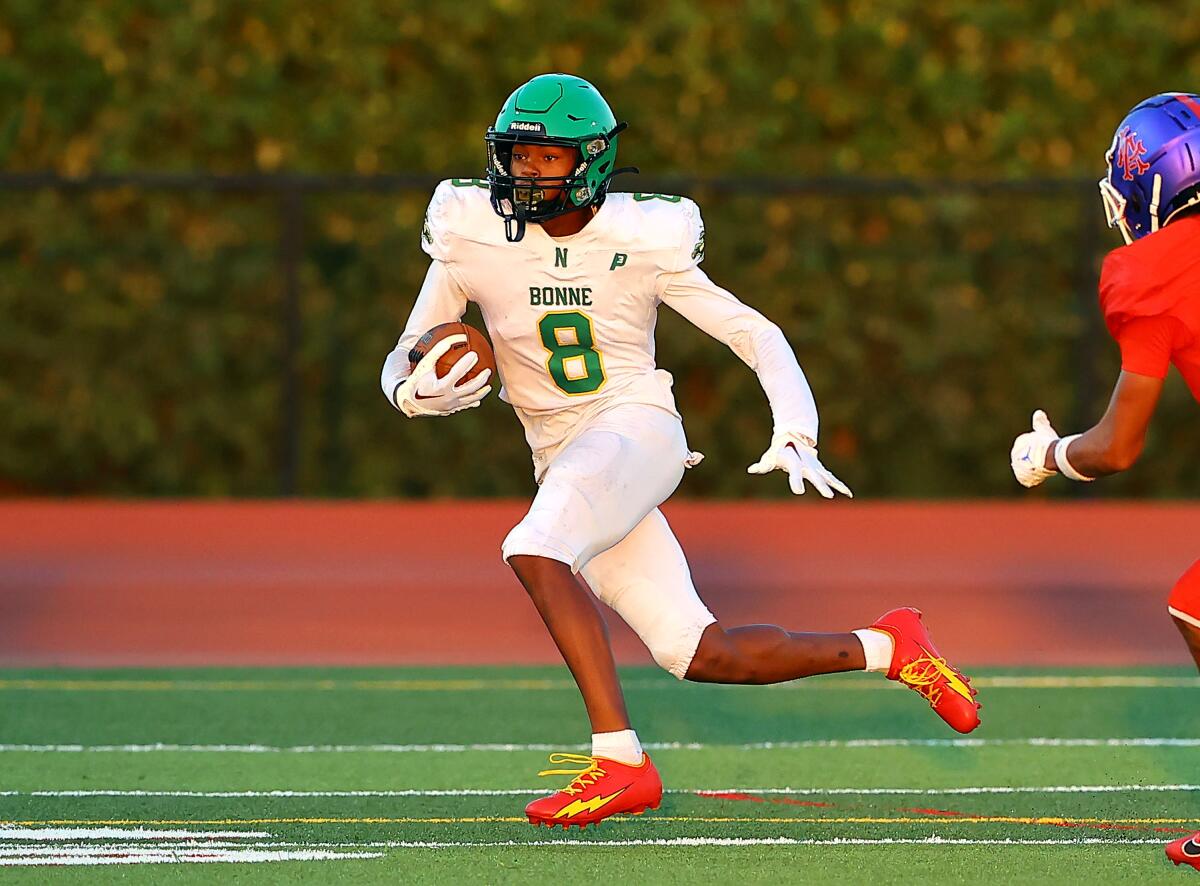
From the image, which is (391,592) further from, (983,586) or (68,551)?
(983,586)

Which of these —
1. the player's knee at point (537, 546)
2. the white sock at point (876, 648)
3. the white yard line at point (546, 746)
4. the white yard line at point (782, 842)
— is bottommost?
the white yard line at point (546, 746)

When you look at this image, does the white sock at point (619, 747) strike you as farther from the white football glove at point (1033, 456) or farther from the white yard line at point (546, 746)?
the white yard line at point (546, 746)

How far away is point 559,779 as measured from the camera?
707cm

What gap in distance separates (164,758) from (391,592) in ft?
11.9

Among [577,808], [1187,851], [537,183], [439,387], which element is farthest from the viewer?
[537,183]

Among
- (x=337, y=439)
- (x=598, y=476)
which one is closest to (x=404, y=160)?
(x=337, y=439)

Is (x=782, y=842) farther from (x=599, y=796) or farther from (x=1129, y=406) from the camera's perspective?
(x=1129, y=406)

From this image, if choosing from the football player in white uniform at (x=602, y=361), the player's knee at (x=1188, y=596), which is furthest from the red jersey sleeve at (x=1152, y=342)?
the football player in white uniform at (x=602, y=361)

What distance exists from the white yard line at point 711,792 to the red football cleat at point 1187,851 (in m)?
1.30

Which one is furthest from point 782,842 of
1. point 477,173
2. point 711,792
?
point 477,173

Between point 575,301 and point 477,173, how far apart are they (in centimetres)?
761

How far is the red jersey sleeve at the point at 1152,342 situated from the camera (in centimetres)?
519

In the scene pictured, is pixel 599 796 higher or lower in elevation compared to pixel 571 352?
lower

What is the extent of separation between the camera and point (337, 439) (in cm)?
1396
